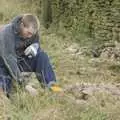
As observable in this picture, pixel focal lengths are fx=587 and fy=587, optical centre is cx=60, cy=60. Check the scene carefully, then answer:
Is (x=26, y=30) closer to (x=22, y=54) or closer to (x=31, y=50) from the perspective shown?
(x=31, y=50)

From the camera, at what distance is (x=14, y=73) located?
6.54m

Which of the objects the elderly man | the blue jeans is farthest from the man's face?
the blue jeans

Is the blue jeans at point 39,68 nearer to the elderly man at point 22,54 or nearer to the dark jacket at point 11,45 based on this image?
the elderly man at point 22,54

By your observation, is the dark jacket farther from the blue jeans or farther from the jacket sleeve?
the blue jeans

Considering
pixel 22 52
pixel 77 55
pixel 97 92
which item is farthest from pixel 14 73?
pixel 77 55

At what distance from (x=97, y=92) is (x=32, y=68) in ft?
2.90

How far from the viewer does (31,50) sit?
21.9 ft

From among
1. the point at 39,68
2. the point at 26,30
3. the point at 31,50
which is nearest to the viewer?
the point at 26,30

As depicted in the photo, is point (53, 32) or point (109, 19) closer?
point (109, 19)

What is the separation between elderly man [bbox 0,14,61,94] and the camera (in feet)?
21.5

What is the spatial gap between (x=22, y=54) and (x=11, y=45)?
10.9 inches

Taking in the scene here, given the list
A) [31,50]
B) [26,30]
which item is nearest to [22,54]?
[31,50]

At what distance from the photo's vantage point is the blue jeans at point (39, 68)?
21.9ft

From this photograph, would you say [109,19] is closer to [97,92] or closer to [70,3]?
[70,3]
